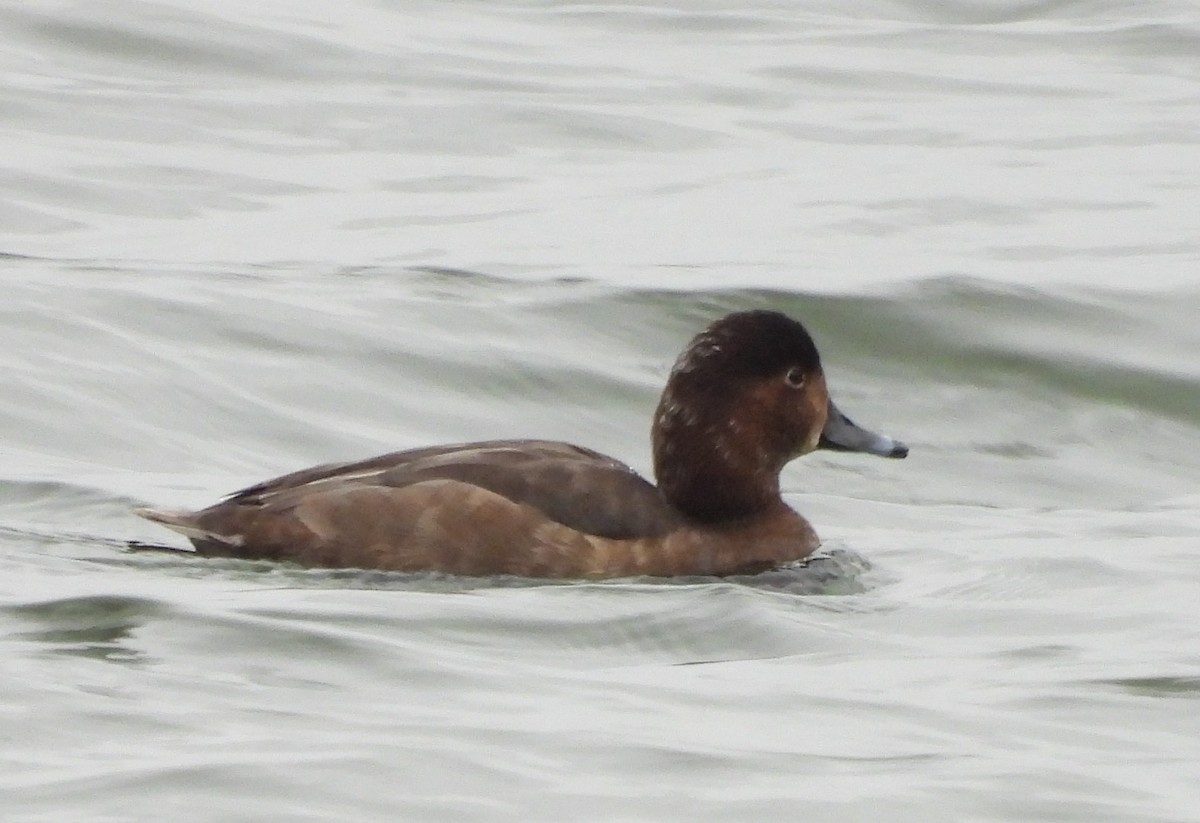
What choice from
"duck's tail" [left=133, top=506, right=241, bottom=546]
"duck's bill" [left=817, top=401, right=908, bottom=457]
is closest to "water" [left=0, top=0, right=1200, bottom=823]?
"duck's tail" [left=133, top=506, right=241, bottom=546]

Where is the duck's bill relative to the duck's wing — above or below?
above

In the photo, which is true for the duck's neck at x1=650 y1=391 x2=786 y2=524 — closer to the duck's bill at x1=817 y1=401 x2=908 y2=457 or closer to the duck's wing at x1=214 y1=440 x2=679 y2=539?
the duck's wing at x1=214 y1=440 x2=679 y2=539

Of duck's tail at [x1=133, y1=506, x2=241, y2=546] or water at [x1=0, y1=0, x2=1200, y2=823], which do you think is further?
duck's tail at [x1=133, y1=506, x2=241, y2=546]

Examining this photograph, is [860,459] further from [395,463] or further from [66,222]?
[66,222]

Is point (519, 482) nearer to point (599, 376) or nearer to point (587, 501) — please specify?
point (587, 501)

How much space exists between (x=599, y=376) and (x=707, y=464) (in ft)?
9.34

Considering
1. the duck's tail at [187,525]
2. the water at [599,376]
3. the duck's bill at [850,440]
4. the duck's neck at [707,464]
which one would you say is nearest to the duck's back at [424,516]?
the duck's tail at [187,525]

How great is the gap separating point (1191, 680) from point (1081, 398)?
4.64 metres

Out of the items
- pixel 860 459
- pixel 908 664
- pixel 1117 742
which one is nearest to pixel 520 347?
pixel 860 459

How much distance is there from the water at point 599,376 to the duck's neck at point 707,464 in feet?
1.27

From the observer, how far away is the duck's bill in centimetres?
940

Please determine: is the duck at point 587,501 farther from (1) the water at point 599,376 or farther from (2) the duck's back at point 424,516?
(1) the water at point 599,376

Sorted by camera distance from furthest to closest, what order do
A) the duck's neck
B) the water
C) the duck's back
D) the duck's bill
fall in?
the duck's bill
the duck's neck
the duck's back
the water

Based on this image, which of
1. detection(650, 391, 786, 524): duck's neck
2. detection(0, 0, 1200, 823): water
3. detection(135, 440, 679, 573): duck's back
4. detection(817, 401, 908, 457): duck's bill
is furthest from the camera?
detection(817, 401, 908, 457): duck's bill
